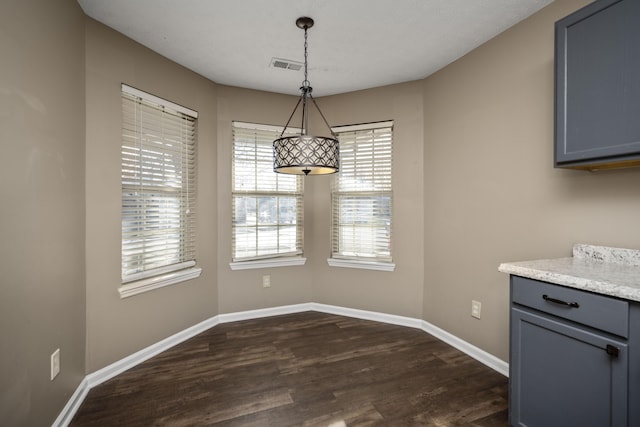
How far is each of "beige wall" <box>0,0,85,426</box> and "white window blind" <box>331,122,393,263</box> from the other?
2370mm

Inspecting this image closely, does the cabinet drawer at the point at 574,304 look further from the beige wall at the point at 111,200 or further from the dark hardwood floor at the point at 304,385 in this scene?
the beige wall at the point at 111,200

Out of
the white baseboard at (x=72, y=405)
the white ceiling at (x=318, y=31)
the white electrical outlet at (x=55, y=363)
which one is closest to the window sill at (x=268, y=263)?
the white baseboard at (x=72, y=405)

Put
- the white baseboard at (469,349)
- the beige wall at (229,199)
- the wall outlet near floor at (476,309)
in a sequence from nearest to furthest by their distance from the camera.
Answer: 1. the beige wall at (229,199)
2. the white baseboard at (469,349)
3. the wall outlet near floor at (476,309)

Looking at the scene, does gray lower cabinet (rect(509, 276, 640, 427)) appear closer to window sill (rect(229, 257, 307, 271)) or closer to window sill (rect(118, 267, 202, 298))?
window sill (rect(229, 257, 307, 271))

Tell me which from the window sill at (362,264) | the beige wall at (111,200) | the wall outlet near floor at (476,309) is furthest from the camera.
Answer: the window sill at (362,264)

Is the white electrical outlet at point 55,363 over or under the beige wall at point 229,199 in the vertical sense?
under

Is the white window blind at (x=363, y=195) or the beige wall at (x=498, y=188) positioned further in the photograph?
the white window blind at (x=363, y=195)

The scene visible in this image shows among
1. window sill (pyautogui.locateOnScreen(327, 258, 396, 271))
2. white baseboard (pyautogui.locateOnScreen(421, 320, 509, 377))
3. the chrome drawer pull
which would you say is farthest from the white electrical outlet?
white baseboard (pyautogui.locateOnScreen(421, 320, 509, 377))

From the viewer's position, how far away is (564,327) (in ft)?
4.66

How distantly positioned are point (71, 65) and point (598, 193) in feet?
10.6

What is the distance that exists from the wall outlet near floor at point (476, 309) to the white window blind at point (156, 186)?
102 inches

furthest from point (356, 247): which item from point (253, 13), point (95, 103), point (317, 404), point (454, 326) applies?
point (95, 103)

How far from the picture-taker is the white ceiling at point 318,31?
6.74 ft

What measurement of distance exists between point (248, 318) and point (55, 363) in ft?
6.17
